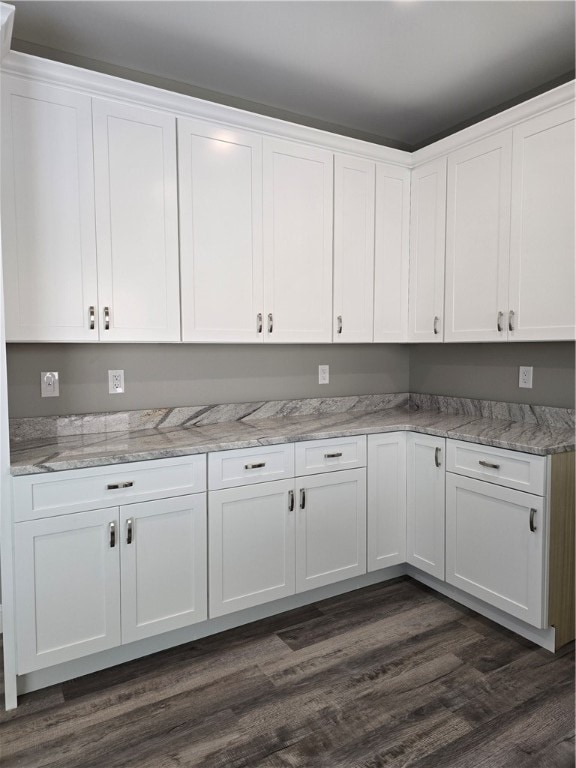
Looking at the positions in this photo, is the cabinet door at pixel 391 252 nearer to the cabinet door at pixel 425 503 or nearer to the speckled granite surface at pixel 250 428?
the speckled granite surface at pixel 250 428

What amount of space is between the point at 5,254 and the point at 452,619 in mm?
2645

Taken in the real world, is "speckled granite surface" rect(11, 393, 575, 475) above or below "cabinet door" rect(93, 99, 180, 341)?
A: below

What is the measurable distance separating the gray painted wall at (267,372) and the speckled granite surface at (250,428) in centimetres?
6

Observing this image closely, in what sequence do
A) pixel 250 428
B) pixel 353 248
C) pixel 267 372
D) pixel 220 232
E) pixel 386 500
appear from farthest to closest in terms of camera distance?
pixel 267 372, pixel 353 248, pixel 386 500, pixel 250 428, pixel 220 232

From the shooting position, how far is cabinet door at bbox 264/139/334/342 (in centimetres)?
268

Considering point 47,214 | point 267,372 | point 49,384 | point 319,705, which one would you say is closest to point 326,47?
point 47,214

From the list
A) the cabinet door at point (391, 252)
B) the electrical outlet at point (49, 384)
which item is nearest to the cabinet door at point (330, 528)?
the cabinet door at point (391, 252)

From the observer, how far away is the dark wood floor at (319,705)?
5.56 ft

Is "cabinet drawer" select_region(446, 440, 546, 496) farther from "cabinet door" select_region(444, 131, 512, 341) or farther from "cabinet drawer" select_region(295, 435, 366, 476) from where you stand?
"cabinet door" select_region(444, 131, 512, 341)

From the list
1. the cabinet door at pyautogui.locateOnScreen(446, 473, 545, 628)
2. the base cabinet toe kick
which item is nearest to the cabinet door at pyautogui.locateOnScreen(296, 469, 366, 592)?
the base cabinet toe kick

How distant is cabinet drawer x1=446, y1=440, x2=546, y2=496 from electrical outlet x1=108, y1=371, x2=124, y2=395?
5.66ft

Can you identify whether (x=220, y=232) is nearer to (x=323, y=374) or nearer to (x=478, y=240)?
(x=323, y=374)

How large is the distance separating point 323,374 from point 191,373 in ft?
2.94

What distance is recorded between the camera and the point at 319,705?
193cm
